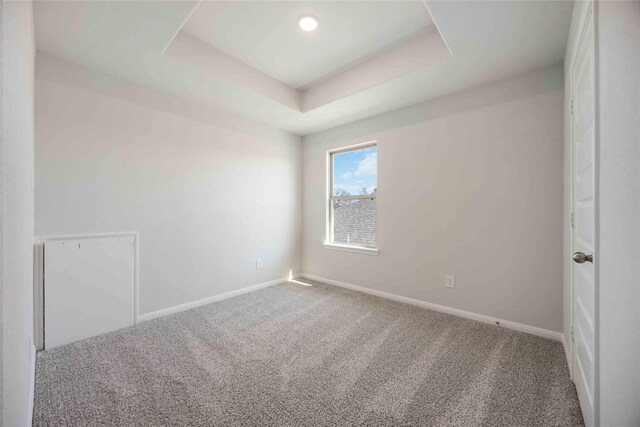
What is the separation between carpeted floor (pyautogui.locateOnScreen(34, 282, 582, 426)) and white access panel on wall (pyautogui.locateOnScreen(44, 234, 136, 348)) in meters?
0.14

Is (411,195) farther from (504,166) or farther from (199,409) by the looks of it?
(199,409)

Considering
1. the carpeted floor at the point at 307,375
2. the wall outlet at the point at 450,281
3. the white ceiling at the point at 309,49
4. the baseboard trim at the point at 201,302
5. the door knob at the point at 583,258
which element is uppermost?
the white ceiling at the point at 309,49

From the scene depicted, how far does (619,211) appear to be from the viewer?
3.33 ft

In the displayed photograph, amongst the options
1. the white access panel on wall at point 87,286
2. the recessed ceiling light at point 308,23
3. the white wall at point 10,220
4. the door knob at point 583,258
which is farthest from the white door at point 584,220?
the white access panel on wall at point 87,286

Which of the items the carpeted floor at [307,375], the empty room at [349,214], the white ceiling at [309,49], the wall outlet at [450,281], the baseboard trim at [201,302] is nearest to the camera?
the empty room at [349,214]

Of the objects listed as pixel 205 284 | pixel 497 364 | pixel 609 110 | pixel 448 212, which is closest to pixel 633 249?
pixel 609 110

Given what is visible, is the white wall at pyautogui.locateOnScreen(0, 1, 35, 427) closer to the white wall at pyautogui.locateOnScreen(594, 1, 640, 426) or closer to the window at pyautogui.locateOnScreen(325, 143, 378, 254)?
the white wall at pyautogui.locateOnScreen(594, 1, 640, 426)

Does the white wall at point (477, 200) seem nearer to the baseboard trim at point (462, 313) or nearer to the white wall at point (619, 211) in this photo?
the baseboard trim at point (462, 313)

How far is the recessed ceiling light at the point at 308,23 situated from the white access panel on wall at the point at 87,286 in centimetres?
243

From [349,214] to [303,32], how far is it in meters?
2.27

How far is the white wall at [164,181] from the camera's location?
7.09 ft

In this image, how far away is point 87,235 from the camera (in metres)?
2.26

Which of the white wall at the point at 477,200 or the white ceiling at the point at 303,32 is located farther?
the white wall at the point at 477,200

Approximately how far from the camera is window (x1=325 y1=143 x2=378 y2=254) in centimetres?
351
